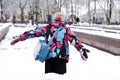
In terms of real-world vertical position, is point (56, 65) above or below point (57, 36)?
below

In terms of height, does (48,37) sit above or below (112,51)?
above

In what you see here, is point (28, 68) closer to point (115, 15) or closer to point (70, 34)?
point (70, 34)

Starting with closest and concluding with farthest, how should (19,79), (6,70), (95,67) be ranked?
(19,79) < (6,70) < (95,67)

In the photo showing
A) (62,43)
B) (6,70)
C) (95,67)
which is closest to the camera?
(62,43)

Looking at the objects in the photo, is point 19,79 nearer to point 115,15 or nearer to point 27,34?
point 27,34

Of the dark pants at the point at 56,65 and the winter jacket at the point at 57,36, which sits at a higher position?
the winter jacket at the point at 57,36

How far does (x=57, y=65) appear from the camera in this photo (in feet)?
22.3

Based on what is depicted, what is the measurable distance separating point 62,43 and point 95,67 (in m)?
6.17

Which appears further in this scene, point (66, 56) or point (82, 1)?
point (82, 1)

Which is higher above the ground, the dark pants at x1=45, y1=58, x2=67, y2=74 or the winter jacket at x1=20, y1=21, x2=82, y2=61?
the winter jacket at x1=20, y1=21, x2=82, y2=61

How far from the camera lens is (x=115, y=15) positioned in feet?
468

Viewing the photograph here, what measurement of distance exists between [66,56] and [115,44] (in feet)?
33.2

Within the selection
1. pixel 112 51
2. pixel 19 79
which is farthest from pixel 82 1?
pixel 19 79

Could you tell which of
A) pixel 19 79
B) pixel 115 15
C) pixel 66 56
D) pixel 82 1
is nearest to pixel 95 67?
pixel 19 79
